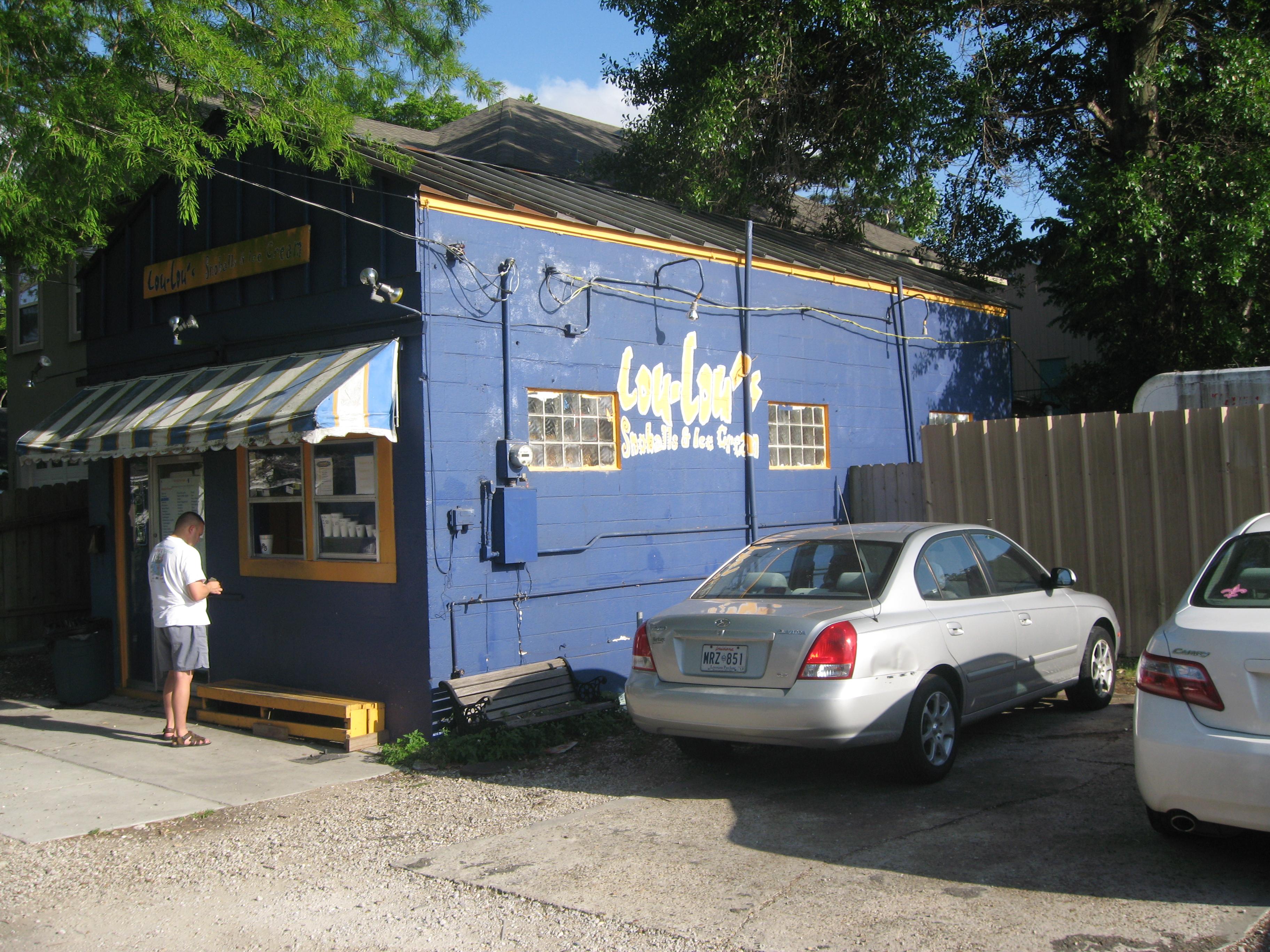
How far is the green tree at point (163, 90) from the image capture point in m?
8.45

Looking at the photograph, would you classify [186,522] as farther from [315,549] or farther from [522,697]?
[522,697]

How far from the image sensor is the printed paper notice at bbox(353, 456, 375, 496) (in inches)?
338

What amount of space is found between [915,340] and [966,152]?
326cm

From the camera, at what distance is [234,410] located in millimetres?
8352

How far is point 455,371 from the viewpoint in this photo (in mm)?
8297

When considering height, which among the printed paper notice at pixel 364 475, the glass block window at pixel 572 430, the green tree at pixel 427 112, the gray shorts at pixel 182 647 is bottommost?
the gray shorts at pixel 182 647

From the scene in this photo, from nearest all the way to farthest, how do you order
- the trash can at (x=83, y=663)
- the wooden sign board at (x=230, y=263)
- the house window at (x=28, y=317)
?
the wooden sign board at (x=230, y=263)
the trash can at (x=83, y=663)
the house window at (x=28, y=317)

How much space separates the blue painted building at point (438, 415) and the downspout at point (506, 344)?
0.09ft

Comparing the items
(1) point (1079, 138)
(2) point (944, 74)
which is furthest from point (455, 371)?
(1) point (1079, 138)

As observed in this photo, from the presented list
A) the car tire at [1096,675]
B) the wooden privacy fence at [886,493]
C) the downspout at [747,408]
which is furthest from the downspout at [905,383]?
the car tire at [1096,675]

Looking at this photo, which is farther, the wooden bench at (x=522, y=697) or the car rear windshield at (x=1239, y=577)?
the wooden bench at (x=522, y=697)

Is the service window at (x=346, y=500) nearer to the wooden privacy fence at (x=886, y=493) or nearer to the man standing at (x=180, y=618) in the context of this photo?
the man standing at (x=180, y=618)

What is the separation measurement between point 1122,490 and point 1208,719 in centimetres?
600

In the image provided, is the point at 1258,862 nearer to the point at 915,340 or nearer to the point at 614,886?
the point at 614,886
